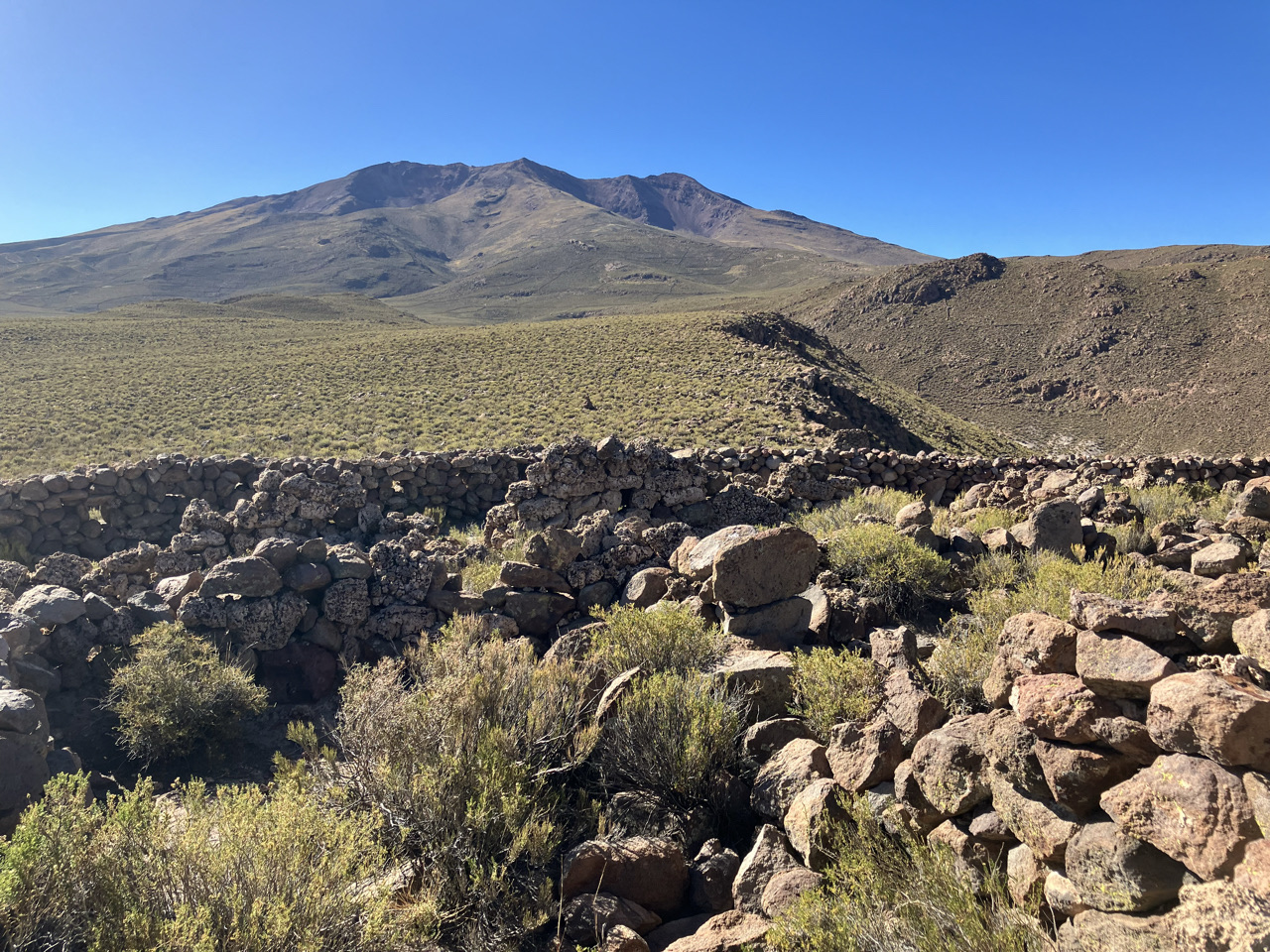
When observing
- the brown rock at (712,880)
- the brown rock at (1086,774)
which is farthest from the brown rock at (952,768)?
the brown rock at (712,880)

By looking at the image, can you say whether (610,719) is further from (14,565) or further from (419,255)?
(419,255)

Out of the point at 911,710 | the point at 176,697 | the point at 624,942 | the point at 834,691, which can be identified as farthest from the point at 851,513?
the point at 176,697

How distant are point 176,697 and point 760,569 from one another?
5040 mm

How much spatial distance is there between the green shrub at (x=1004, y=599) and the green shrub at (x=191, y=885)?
11.5 ft

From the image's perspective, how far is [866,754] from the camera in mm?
3801

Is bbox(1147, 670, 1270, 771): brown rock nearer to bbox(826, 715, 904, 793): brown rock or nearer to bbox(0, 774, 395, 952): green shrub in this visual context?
bbox(826, 715, 904, 793): brown rock

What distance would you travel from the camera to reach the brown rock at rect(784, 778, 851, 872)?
354 centimetres

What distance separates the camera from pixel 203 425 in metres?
25.4

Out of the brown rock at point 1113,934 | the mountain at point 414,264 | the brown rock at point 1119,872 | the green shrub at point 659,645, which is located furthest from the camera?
the mountain at point 414,264

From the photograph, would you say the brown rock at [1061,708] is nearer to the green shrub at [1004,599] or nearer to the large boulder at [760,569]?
the green shrub at [1004,599]

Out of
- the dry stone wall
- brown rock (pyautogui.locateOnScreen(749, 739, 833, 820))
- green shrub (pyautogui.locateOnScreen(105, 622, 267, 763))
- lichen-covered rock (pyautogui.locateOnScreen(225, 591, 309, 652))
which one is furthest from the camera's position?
the dry stone wall

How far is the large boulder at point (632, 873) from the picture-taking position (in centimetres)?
373

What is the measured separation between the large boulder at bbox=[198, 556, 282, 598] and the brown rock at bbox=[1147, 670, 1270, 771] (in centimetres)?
725

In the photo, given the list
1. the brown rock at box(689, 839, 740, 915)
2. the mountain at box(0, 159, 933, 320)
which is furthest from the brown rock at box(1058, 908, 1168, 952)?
the mountain at box(0, 159, 933, 320)
